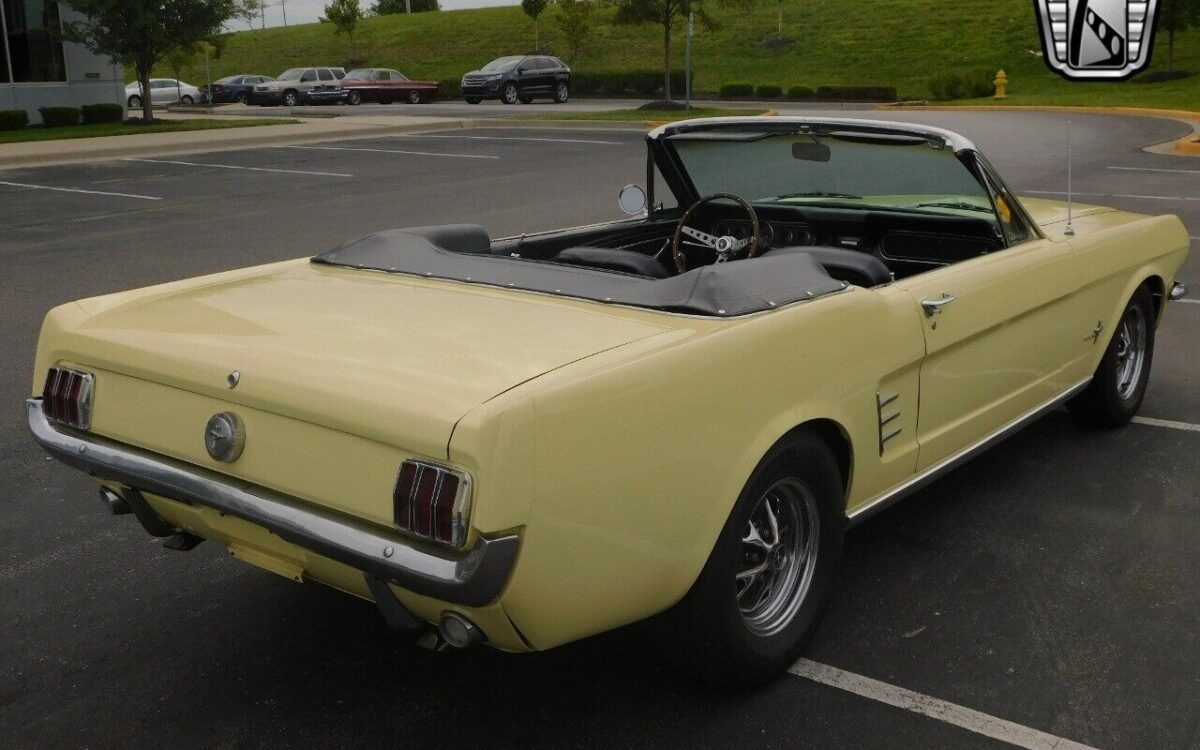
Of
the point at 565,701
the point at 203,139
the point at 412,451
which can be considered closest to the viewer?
the point at 412,451

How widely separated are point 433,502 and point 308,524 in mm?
372

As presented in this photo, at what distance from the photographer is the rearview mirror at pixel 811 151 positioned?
463 centimetres

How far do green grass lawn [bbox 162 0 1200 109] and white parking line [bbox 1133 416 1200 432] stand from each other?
101 feet

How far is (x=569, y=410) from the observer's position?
256cm

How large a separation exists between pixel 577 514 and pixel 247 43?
8014 centimetres

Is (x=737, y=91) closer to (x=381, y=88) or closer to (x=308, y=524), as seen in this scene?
(x=381, y=88)

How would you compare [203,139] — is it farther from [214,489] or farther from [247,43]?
[247,43]

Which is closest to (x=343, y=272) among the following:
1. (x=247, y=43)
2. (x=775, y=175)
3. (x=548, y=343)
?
(x=548, y=343)

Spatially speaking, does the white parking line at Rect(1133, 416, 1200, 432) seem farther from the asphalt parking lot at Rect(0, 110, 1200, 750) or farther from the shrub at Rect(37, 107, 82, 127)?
the shrub at Rect(37, 107, 82, 127)

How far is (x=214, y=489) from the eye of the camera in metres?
2.86

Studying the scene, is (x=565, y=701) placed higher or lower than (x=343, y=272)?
lower

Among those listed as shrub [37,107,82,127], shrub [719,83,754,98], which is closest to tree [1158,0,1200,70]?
shrub [719,83,754,98]

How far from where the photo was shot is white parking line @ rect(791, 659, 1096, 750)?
119 inches

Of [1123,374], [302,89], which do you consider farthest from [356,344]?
[302,89]
